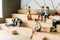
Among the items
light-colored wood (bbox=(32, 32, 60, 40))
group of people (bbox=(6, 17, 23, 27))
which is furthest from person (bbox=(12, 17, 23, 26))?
light-colored wood (bbox=(32, 32, 60, 40))

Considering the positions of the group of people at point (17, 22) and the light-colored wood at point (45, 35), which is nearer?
the light-colored wood at point (45, 35)

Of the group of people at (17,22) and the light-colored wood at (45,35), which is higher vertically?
the group of people at (17,22)

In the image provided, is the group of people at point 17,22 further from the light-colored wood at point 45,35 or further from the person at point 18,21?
the light-colored wood at point 45,35

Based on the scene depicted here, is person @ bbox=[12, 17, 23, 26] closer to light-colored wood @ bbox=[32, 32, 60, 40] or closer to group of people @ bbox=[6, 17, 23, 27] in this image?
group of people @ bbox=[6, 17, 23, 27]

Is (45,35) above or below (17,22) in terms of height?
below

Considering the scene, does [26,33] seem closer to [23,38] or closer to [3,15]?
[23,38]

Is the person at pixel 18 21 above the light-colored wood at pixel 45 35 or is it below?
above

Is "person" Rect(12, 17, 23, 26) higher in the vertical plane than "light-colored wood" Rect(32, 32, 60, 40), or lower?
higher

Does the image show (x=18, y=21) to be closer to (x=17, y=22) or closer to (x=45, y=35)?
(x=17, y=22)

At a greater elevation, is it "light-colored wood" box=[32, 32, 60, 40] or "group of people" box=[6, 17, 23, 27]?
"group of people" box=[6, 17, 23, 27]

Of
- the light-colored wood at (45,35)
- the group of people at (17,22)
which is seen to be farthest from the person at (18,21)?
the light-colored wood at (45,35)

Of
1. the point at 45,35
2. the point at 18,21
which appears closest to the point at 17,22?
the point at 18,21

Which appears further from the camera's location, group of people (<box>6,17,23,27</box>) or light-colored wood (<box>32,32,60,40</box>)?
group of people (<box>6,17,23,27</box>)

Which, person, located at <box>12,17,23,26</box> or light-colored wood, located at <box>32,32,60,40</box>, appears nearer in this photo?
light-colored wood, located at <box>32,32,60,40</box>
